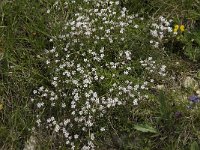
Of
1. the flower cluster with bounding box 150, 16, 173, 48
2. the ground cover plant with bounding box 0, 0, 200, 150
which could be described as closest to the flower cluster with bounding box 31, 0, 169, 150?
the ground cover plant with bounding box 0, 0, 200, 150

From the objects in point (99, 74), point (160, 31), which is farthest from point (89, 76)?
point (160, 31)

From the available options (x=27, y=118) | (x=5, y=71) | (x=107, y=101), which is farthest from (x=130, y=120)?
(x=5, y=71)

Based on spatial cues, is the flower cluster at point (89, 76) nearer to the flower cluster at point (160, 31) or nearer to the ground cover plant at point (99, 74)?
the ground cover plant at point (99, 74)

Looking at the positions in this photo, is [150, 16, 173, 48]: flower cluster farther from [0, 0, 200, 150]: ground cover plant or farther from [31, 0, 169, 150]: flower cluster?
[31, 0, 169, 150]: flower cluster

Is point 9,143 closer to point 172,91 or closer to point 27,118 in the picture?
point 27,118

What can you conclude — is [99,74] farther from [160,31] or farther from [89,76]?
[160,31]
